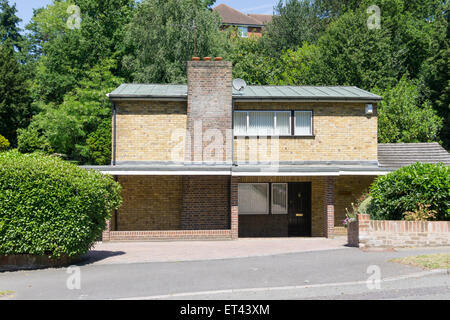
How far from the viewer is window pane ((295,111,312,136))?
68.1 feet

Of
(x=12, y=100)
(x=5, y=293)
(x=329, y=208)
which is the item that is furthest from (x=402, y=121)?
(x=12, y=100)

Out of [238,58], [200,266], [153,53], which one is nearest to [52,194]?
[200,266]

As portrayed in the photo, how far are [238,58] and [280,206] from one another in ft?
77.7

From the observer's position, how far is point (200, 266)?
11.7 m

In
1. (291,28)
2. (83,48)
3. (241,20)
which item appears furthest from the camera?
(241,20)

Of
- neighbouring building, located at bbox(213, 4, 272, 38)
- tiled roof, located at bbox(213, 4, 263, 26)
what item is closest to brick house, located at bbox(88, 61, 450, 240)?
neighbouring building, located at bbox(213, 4, 272, 38)

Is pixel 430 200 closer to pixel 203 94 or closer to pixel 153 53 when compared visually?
pixel 203 94

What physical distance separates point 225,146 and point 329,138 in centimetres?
435

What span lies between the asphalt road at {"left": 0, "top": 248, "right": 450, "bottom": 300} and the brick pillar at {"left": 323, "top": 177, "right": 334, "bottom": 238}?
5.82 meters

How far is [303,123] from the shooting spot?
20797mm

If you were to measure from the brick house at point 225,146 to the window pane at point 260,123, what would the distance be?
0.13 ft

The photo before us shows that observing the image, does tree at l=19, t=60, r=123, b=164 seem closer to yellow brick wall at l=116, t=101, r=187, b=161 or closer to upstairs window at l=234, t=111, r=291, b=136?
yellow brick wall at l=116, t=101, r=187, b=161

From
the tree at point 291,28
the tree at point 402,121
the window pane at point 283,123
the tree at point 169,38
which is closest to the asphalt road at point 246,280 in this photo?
the window pane at point 283,123

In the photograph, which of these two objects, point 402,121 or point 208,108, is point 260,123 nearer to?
point 208,108
